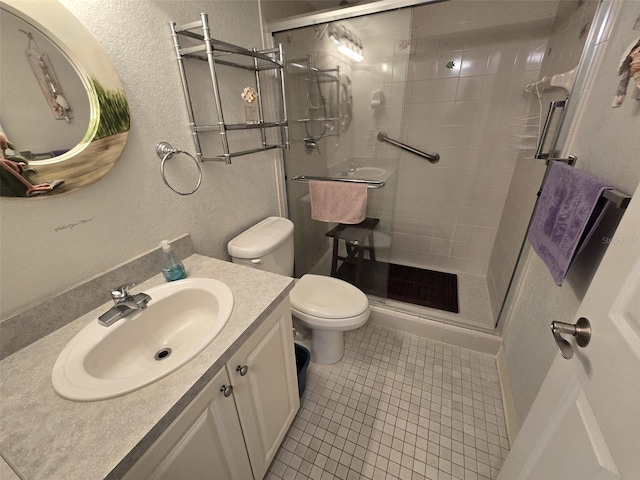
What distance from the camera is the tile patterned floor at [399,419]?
3.72 feet

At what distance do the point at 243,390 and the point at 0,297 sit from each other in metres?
0.69

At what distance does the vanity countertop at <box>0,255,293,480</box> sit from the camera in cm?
47

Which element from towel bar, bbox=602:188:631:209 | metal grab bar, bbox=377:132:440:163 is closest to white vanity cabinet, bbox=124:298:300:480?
towel bar, bbox=602:188:631:209

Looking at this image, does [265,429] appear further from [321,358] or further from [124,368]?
[321,358]

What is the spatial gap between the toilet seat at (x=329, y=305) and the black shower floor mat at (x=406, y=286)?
0.42m

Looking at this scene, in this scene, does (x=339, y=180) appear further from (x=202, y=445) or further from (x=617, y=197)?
(x=202, y=445)

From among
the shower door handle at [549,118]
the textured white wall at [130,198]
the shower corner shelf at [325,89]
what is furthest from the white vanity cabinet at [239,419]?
the shower corner shelf at [325,89]

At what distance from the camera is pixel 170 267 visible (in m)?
0.99

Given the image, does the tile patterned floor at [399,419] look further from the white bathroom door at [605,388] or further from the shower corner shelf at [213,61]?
the shower corner shelf at [213,61]

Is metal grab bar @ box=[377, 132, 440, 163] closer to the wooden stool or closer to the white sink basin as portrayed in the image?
the wooden stool

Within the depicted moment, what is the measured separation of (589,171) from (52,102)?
1.67m

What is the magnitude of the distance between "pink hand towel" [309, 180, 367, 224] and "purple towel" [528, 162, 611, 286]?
0.87 meters

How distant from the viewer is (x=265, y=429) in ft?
3.25

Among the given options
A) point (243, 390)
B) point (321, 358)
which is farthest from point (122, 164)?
point (321, 358)
